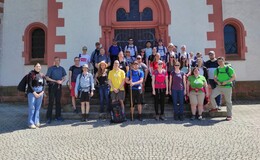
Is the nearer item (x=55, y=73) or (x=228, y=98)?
(x=228, y=98)

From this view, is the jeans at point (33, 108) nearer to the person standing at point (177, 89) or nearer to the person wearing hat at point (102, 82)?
the person wearing hat at point (102, 82)

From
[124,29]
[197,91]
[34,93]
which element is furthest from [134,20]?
[34,93]

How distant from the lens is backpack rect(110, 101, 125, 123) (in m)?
7.33

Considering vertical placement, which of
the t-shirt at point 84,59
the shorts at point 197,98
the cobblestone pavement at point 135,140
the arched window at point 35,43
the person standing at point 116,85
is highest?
the arched window at point 35,43

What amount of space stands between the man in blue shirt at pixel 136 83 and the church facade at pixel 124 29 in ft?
10.1

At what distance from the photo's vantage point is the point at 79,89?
7738mm

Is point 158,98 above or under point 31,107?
above

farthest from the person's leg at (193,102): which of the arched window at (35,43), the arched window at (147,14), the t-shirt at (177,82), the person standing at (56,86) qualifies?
the arched window at (35,43)

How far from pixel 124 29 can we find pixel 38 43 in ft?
14.2

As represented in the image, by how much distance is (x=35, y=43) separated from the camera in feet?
40.0

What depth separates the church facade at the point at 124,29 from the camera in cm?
1018

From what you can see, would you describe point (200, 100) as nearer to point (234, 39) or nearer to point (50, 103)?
→ point (50, 103)

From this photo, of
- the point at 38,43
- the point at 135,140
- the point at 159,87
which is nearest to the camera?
the point at 135,140

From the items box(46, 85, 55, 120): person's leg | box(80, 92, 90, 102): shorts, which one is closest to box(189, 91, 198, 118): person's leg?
box(80, 92, 90, 102): shorts
